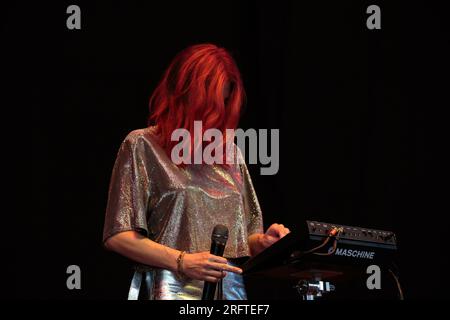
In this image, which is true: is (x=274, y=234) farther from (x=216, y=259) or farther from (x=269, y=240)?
(x=216, y=259)

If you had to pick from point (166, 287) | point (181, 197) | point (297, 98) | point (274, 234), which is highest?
point (297, 98)

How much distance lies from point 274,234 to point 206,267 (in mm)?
291

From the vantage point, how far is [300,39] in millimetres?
3143

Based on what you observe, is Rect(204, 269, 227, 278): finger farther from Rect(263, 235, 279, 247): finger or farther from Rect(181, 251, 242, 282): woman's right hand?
Rect(263, 235, 279, 247): finger

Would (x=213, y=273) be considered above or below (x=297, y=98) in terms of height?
below

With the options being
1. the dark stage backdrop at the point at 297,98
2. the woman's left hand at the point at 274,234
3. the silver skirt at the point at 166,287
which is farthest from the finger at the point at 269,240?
the dark stage backdrop at the point at 297,98

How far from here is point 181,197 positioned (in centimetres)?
A: 187

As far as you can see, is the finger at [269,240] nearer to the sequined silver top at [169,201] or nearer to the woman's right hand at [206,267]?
the sequined silver top at [169,201]

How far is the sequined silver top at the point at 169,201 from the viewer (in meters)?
1.84

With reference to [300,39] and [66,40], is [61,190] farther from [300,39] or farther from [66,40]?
[300,39]

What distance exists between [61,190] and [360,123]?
127cm

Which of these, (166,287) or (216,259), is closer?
(216,259)

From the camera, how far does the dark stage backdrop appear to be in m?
2.86

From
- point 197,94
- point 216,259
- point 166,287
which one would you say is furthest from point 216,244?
point 197,94
